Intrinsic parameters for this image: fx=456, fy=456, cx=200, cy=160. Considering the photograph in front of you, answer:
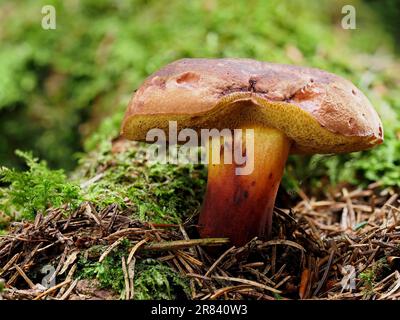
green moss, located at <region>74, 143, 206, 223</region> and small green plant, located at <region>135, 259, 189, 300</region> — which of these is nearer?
small green plant, located at <region>135, 259, 189, 300</region>

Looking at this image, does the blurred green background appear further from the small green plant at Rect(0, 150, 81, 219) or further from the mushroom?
the mushroom

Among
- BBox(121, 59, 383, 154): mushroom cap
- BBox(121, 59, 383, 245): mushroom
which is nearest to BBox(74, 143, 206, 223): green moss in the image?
BBox(121, 59, 383, 245): mushroom

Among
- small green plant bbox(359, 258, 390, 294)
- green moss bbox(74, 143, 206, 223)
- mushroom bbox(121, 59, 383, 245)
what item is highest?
mushroom bbox(121, 59, 383, 245)

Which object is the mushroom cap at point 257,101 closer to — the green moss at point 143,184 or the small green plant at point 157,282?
the green moss at point 143,184

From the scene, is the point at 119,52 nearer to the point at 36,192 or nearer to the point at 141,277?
the point at 36,192

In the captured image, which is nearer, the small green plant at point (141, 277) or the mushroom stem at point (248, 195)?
the small green plant at point (141, 277)

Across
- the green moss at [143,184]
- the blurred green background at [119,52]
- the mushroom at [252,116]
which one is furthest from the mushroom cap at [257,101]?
the blurred green background at [119,52]
